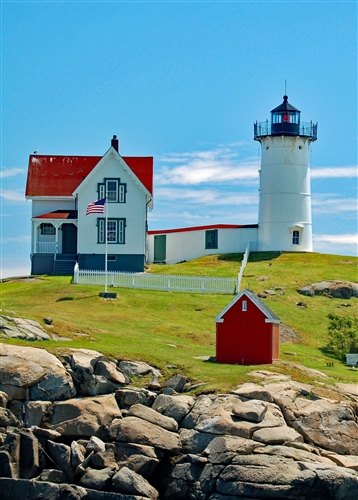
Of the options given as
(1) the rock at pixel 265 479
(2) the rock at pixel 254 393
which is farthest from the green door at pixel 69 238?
A: (1) the rock at pixel 265 479

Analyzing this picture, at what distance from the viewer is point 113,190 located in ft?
181

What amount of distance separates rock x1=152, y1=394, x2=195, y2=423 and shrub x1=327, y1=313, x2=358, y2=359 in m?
12.7

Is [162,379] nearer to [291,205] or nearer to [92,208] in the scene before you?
[92,208]

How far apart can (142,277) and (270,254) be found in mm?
14236

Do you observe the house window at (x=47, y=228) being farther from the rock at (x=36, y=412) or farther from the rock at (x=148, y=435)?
the rock at (x=148, y=435)

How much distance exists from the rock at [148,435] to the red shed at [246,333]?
7786 mm

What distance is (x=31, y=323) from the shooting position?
33719 mm

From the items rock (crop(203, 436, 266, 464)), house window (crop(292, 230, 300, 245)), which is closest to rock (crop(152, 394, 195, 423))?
rock (crop(203, 436, 266, 464))

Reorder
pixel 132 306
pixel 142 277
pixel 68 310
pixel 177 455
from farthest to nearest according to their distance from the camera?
1. pixel 142 277
2. pixel 132 306
3. pixel 68 310
4. pixel 177 455

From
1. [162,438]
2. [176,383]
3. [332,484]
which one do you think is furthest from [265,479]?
[176,383]

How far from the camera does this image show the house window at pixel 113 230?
5534 cm

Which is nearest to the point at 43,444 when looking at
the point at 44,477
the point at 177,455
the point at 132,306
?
the point at 44,477

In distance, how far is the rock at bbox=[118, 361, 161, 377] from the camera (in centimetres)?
3073

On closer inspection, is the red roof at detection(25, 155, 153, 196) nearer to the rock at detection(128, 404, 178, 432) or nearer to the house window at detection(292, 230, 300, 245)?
the house window at detection(292, 230, 300, 245)
